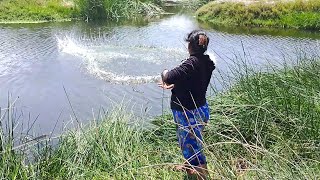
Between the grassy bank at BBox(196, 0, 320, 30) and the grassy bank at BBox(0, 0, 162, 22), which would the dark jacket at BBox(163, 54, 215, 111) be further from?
the grassy bank at BBox(0, 0, 162, 22)

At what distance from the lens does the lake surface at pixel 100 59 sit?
739 centimetres

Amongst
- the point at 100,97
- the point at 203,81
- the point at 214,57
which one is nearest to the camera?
the point at 203,81

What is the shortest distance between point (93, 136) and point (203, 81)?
1448mm

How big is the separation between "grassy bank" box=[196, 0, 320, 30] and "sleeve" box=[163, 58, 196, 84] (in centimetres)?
1309

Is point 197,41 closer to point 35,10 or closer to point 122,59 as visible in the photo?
point 122,59

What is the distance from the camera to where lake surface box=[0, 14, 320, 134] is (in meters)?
7.39

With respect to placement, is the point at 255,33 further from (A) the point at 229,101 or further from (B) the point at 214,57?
(A) the point at 229,101

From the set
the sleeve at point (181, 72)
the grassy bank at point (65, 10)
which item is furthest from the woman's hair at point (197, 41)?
the grassy bank at point (65, 10)

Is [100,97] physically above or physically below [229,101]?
below

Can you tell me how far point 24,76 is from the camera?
9266 mm

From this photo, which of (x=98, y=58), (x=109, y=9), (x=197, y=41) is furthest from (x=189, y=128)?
(x=109, y=9)

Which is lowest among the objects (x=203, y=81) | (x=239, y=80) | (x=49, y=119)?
(x=49, y=119)

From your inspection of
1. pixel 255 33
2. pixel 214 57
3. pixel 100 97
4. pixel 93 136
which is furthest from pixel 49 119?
pixel 255 33

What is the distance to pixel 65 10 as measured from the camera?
60.0 feet
